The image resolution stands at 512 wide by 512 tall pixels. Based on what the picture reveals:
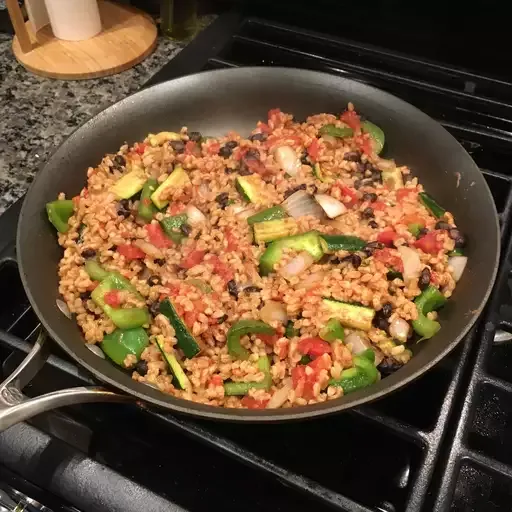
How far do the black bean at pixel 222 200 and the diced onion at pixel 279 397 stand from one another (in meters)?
0.54

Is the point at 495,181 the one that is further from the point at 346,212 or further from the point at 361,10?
the point at 361,10

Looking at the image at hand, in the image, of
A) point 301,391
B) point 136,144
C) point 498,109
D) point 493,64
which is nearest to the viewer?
point 301,391

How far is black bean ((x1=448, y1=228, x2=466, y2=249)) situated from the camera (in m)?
1.42

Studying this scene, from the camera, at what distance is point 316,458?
1197 millimetres

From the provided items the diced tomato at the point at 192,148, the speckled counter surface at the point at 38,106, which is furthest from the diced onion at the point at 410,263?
the speckled counter surface at the point at 38,106

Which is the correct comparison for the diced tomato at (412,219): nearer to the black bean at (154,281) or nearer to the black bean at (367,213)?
the black bean at (367,213)

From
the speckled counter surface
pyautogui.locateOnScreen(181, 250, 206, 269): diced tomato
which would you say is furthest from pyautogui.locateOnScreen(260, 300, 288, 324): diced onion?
the speckled counter surface

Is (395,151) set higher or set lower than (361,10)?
lower

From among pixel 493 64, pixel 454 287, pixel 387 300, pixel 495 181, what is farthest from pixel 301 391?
pixel 493 64

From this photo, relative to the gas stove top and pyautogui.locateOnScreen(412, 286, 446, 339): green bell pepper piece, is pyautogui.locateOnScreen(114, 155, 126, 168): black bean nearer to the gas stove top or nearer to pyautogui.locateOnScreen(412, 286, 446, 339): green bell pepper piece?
the gas stove top

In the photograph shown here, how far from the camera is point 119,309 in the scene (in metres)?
1.32

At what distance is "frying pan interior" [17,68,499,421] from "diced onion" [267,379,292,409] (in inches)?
4.5

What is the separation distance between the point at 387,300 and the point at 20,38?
1454 millimetres

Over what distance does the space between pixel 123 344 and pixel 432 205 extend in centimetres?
82
